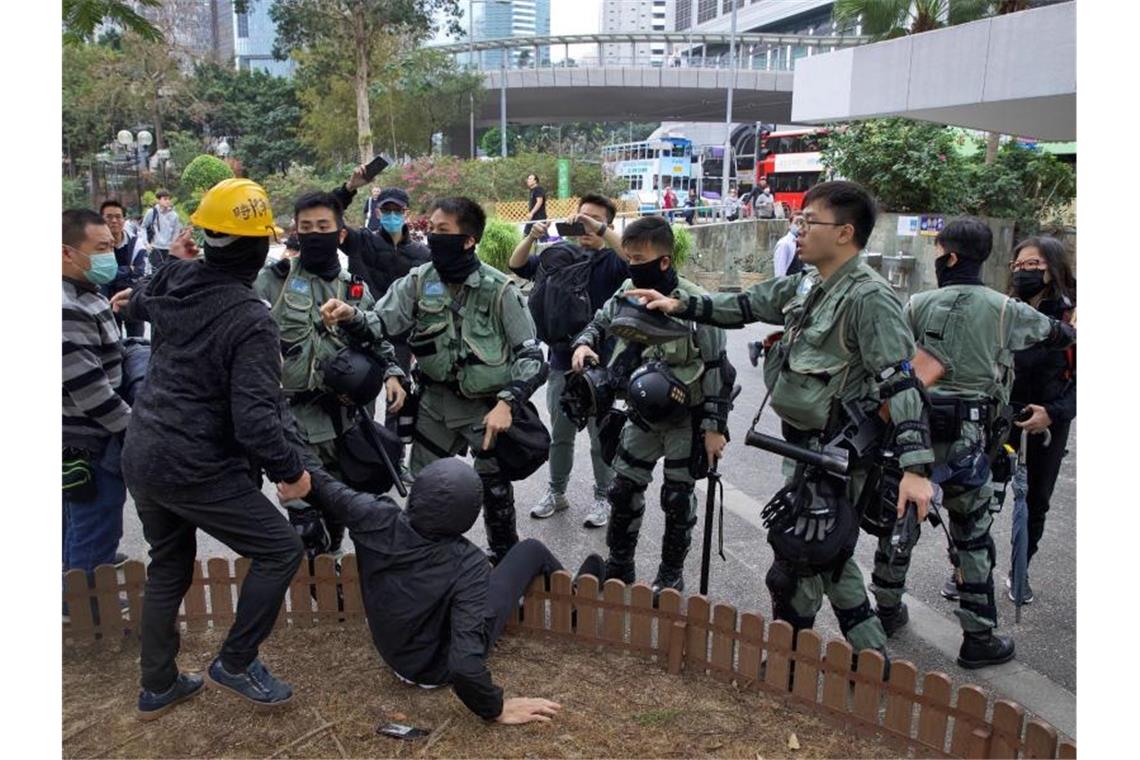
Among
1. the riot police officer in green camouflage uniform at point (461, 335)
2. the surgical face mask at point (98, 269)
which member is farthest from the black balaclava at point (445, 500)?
the surgical face mask at point (98, 269)

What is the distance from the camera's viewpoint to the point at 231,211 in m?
2.59

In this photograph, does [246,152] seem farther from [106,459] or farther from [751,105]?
[106,459]

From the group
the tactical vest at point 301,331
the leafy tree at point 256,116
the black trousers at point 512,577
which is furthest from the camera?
the leafy tree at point 256,116

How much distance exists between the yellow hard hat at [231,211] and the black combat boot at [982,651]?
10.5 feet

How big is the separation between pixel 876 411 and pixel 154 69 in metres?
36.6

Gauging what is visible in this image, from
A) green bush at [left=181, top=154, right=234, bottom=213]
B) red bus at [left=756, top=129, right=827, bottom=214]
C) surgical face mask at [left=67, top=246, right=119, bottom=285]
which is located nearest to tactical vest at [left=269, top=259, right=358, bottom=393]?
surgical face mask at [left=67, top=246, right=119, bottom=285]

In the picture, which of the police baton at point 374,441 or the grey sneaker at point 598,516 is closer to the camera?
the police baton at point 374,441

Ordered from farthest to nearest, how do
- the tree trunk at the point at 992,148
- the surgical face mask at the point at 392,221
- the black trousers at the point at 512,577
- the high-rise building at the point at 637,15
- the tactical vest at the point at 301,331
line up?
the high-rise building at the point at 637,15 < the tree trunk at the point at 992,148 < the surgical face mask at the point at 392,221 < the tactical vest at the point at 301,331 < the black trousers at the point at 512,577

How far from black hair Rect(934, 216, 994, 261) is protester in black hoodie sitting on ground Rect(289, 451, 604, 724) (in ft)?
7.37

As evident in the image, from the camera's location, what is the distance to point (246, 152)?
1558 inches

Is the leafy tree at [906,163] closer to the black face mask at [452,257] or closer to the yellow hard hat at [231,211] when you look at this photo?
the black face mask at [452,257]

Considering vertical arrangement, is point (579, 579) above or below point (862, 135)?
below

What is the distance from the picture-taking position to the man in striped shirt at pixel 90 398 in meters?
3.30

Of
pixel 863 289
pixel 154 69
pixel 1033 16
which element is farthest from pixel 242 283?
pixel 154 69
